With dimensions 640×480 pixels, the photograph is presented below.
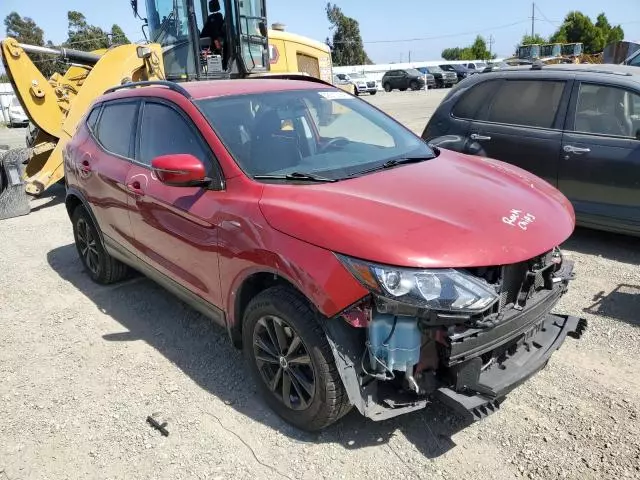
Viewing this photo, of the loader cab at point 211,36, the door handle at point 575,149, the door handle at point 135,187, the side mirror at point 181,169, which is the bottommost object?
the door handle at point 575,149

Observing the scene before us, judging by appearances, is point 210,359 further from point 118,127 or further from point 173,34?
point 173,34

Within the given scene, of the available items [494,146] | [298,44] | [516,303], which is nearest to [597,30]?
[298,44]

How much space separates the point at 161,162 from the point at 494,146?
13.0 feet

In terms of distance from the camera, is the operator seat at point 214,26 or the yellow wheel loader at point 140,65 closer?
the yellow wheel loader at point 140,65

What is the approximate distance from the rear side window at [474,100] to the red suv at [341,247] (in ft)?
8.00

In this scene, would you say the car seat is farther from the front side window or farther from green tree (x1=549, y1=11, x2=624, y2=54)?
green tree (x1=549, y1=11, x2=624, y2=54)

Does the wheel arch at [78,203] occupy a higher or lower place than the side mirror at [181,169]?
lower

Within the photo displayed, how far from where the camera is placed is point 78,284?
5160 millimetres

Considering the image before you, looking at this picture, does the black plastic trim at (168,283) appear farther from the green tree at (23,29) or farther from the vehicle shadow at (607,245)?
the green tree at (23,29)

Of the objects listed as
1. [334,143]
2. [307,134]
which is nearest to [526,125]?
[334,143]

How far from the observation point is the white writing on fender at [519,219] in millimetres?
2566

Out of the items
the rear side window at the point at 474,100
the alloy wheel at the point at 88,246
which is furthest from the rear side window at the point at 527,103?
the alloy wheel at the point at 88,246

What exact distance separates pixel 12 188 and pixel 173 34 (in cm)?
366

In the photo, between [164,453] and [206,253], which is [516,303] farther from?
[164,453]
